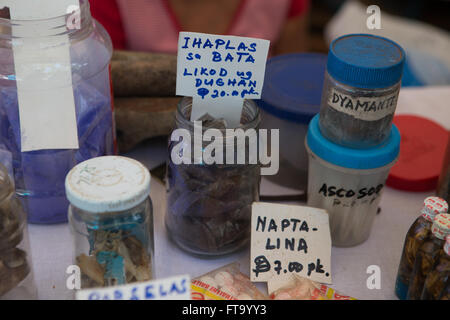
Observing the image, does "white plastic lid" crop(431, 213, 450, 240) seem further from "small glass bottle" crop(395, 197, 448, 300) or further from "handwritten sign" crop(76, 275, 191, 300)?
"handwritten sign" crop(76, 275, 191, 300)

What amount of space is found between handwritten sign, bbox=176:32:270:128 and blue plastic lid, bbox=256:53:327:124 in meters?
0.14

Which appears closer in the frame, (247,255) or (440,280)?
(440,280)

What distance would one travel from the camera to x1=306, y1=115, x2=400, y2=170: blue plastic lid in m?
0.71

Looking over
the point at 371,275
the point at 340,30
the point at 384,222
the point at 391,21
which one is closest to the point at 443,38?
the point at 391,21

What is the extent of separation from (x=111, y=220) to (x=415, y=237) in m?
0.37

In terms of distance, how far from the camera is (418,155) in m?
0.95

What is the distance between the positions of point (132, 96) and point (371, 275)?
0.49m

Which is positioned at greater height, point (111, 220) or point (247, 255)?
point (111, 220)

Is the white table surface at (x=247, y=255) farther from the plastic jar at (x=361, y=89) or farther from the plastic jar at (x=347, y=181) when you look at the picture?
the plastic jar at (x=361, y=89)

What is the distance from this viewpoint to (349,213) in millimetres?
772

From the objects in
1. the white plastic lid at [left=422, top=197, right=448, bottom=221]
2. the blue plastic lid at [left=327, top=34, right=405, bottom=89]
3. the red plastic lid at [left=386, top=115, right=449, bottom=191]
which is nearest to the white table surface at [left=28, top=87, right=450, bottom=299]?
the red plastic lid at [left=386, top=115, right=449, bottom=191]

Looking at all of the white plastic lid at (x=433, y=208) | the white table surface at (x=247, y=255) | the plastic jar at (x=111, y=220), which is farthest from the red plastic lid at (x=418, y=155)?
the plastic jar at (x=111, y=220)

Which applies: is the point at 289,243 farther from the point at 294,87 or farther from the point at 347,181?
the point at 294,87

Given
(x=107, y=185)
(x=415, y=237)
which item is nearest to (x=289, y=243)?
(x=415, y=237)
